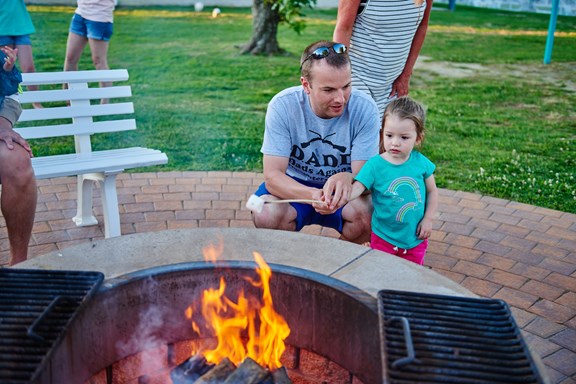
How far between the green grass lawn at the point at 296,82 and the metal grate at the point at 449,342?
2849 mm

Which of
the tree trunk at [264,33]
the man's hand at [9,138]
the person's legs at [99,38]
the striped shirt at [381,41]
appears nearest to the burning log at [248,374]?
the man's hand at [9,138]

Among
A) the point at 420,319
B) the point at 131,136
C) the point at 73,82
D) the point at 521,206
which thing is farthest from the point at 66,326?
the point at 131,136

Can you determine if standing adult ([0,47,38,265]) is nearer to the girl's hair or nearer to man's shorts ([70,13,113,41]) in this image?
the girl's hair

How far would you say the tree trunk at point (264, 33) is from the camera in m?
10.6

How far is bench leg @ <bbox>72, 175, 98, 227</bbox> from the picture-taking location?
13.2 ft

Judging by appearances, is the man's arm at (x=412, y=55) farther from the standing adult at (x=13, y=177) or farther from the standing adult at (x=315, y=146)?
the standing adult at (x=13, y=177)

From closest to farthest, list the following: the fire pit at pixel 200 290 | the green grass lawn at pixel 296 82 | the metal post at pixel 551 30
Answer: the fire pit at pixel 200 290 < the green grass lawn at pixel 296 82 < the metal post at pixel 551 30

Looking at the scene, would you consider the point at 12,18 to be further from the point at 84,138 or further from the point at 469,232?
the point at 469,232

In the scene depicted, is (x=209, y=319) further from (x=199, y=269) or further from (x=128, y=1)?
(x=128, y=1)

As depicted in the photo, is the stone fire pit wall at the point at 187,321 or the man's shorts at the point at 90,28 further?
the man's shorts at the point at 90,28

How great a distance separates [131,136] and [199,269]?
4.20 m

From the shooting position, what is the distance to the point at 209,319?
2385 mm

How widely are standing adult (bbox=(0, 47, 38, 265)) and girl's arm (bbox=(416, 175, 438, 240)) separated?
6.47ft

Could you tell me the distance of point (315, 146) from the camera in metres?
3.17
